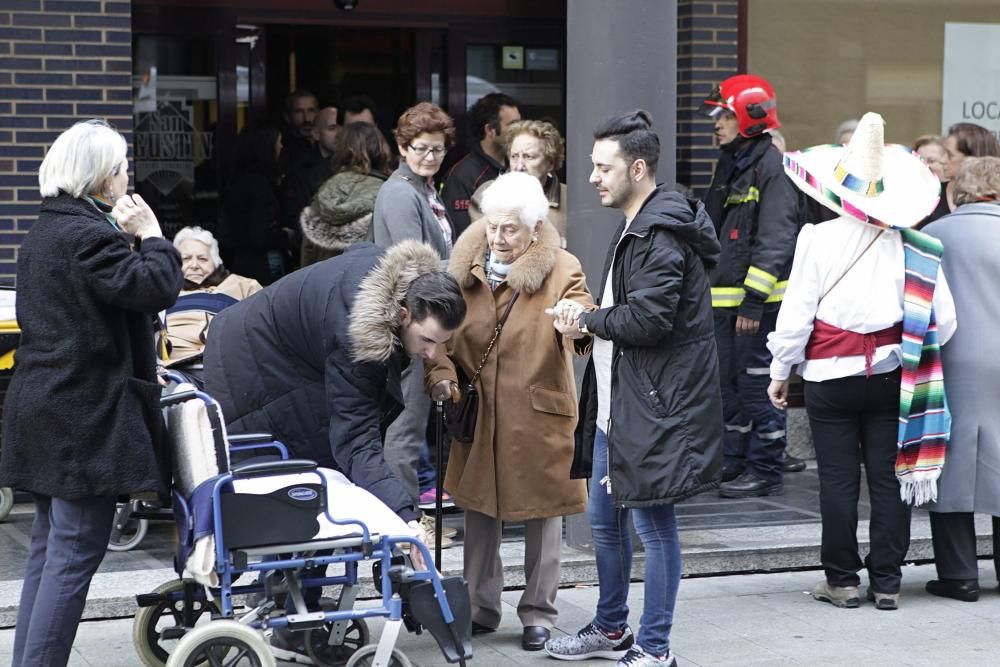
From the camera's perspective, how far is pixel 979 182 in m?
6.16

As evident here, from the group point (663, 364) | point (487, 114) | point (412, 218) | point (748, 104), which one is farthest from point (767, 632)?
point (487, 114)

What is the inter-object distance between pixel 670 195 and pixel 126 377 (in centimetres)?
186

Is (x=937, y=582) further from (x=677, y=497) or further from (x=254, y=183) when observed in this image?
(x=254, y=183)

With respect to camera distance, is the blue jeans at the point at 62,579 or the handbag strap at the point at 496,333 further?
the handbag strap at the point at 496,333

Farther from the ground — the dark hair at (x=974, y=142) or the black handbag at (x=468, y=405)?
the dark hair at (x=974, y=142)

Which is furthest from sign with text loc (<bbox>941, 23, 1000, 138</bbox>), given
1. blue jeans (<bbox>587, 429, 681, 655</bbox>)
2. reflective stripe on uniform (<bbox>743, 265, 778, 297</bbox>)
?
blue jeans (<bbox>587, 429, 681, 655</bbox>)

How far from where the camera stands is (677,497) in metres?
4.91

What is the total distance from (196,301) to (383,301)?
2.37m

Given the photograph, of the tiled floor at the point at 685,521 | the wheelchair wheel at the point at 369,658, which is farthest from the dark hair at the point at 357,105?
the wheelchair wheel at the point at 369,658

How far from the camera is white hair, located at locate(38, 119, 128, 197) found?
4.47 meters

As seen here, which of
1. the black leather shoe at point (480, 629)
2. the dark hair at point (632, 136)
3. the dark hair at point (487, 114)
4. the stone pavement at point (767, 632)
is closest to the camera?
the dark hair at point (632, 136)

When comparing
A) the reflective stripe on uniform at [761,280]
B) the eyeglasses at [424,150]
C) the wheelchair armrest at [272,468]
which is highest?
the eyeglasses at [424,150]

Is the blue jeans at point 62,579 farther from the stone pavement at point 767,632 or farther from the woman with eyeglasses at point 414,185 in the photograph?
the woman with eyeglasses at point 414,185

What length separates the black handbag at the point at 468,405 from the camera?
17.7 ft
